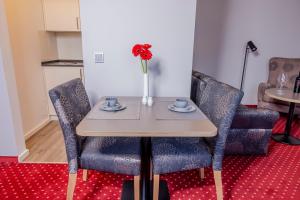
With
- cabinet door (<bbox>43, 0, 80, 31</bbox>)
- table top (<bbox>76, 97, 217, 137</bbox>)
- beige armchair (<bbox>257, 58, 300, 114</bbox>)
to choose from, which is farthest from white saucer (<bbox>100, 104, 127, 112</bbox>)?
beige armchair (<bbox>257, 58, 300, 114</bbox>)

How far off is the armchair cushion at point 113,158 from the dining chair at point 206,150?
14 cm

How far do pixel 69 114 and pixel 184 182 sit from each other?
3.86 feet

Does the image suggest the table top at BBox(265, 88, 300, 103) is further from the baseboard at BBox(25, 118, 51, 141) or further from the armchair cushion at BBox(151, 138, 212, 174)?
the baseboard at BBox(25, 118, 51, 141)

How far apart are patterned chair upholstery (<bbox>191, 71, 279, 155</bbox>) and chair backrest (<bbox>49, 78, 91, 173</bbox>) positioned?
1.17m

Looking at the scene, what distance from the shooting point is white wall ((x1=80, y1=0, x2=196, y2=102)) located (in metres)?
1.98

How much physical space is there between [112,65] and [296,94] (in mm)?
2156

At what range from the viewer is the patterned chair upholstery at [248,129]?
2.27m

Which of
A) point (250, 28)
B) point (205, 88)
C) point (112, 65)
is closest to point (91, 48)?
point (112, 65)

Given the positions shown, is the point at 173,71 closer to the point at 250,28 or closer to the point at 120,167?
the point at 120,167

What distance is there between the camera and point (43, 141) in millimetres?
2783

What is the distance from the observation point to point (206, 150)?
1.63 meters

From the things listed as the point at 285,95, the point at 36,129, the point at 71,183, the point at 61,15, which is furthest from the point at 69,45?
the point at 285,95

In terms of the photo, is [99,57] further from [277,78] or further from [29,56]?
[277,78]

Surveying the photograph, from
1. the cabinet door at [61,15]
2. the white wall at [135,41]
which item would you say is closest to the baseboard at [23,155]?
the white wall at [135,41]
